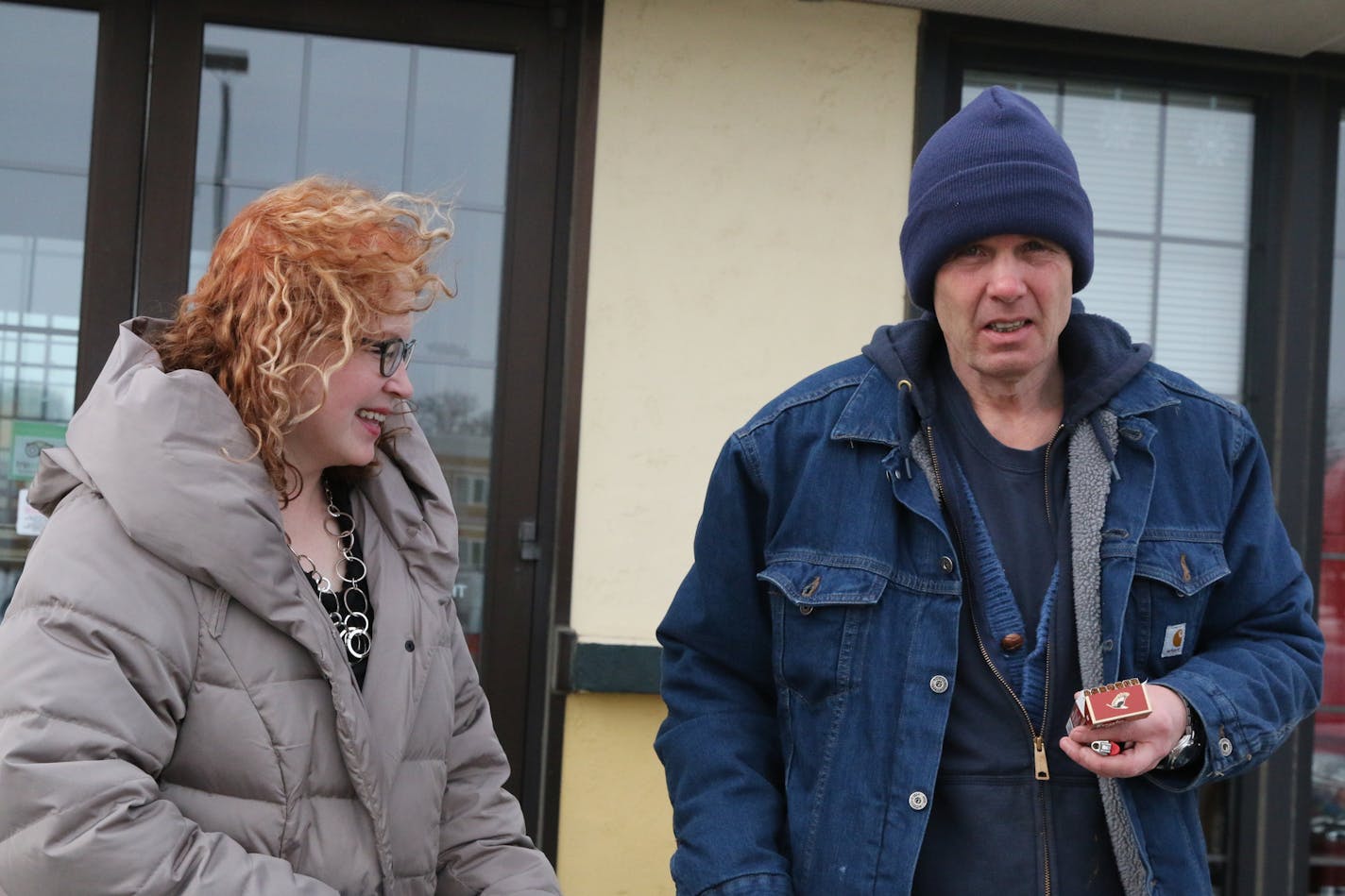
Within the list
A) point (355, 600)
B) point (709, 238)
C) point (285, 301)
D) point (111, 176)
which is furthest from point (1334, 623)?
point (111, 176)

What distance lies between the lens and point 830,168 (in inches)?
156

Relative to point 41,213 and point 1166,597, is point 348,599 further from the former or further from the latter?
point 41,213

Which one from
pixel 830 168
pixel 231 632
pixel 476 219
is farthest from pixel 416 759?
pixel 830 168

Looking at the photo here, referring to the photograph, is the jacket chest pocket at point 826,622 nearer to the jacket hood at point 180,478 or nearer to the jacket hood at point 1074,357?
the jacket hood at point 1074,357

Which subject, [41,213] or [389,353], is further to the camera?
[41,213]

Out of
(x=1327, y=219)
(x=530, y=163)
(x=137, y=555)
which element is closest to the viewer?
(x=137, y=555)

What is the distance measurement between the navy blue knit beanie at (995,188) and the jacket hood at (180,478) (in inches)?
39.0

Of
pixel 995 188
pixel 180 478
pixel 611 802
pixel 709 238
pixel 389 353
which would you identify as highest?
pixel 709 238

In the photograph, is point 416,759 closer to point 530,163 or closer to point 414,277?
point 414,277

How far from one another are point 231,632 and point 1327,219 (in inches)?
146

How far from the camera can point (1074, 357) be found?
2014 millimetres

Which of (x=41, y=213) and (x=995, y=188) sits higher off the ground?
(x=41, y=213)

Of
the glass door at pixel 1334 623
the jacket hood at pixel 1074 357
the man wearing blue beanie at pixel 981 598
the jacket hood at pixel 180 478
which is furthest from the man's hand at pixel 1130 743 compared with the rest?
the glass door at pixel 1334 623

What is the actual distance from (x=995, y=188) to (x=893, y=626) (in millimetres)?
626
